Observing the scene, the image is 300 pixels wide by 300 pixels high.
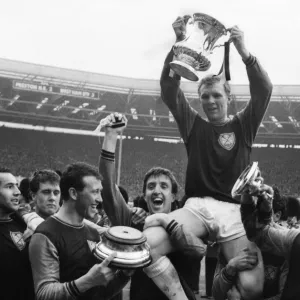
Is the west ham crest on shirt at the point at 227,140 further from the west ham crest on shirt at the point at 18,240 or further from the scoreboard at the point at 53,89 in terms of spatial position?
the scoreboard at the point at 53,89

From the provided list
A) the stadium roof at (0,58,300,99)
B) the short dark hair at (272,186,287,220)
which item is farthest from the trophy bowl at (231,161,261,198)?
the stadium roof at (0,58,300,99)

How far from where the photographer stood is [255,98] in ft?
9.48

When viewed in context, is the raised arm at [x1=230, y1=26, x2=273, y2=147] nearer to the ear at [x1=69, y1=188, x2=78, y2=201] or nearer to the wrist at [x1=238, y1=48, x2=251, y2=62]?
the wrist at [x1=238, y1=48, x2=251, y2=62]

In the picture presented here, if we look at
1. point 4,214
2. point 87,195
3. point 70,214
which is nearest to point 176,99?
point 87,195

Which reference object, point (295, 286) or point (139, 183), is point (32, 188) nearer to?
point (295, 286)

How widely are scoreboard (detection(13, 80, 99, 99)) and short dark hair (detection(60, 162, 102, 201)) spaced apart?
63.7 ft

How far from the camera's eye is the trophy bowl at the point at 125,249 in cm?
213

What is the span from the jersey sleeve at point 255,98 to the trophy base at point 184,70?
0.36m

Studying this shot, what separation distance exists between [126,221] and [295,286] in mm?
1169

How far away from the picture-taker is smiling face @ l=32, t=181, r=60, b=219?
3.84 meters

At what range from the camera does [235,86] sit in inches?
858

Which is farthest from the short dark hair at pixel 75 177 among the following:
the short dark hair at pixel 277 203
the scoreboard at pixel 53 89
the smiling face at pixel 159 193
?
the scoreboard at pixel 53 89

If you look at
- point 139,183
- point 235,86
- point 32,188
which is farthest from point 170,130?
point 32,188

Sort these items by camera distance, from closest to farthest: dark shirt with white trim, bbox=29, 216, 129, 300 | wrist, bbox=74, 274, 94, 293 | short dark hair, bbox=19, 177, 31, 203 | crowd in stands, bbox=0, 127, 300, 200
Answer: wrist, bbox=74, 274, 94, 293 → dark shirt with white trim, bbox=29, 216, 129, 300 → short dark hair, bbox=19, 177, 31, 203 → crowd in stands, bbox=0, 127, 300, 200
